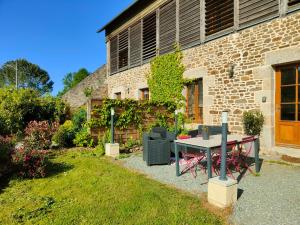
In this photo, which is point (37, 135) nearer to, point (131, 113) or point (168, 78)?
point (131, 113)

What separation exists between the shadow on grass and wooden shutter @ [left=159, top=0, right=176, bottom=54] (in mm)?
6442

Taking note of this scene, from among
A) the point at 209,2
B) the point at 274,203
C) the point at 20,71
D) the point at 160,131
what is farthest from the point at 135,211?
the point at 20,71

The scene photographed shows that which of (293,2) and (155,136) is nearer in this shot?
(293,2)

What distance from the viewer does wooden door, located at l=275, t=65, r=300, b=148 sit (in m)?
6.28

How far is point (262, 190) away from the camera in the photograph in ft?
13.6

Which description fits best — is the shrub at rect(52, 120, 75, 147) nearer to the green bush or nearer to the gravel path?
the green bush

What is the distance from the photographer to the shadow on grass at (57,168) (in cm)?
550

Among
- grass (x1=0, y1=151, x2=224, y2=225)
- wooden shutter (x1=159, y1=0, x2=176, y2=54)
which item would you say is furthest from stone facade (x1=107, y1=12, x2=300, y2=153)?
grass (x1=0, y1=151, x2=224, y2=225)

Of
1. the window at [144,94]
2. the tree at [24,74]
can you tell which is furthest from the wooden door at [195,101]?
the tree at [24,74]

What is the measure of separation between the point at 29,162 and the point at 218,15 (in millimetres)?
7070

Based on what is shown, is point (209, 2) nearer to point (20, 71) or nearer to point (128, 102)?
point (128, 102)

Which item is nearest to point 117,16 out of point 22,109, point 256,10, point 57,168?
point 22,109

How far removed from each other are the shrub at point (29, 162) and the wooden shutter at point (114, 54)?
1039 centimetres

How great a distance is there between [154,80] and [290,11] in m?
5.92
